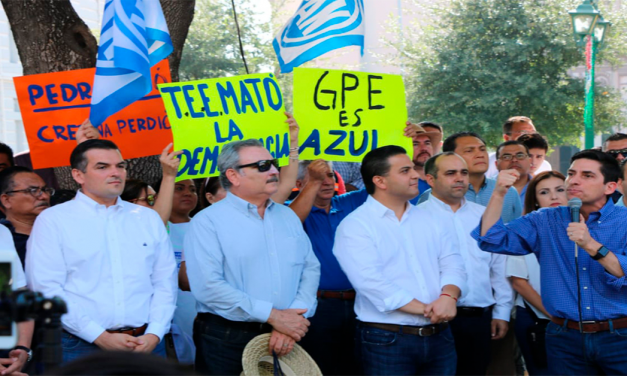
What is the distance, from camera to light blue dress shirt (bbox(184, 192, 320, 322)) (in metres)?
Result: 4.86

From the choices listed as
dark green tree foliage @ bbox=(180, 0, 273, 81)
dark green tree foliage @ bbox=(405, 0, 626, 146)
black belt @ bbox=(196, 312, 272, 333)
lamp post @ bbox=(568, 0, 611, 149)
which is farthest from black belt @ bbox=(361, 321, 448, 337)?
dark green tree foliage @ bbox=(180, 0, 273, 81)

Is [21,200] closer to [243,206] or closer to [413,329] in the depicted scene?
[243,206]

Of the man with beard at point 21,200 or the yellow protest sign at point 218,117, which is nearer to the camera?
the man with beard at point 21,200

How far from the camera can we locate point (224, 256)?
197 inches

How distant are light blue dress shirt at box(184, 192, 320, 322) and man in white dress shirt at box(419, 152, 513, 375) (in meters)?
1.07

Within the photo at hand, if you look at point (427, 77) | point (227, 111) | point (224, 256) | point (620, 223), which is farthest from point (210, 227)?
point (427, 77)

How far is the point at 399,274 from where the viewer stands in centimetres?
515

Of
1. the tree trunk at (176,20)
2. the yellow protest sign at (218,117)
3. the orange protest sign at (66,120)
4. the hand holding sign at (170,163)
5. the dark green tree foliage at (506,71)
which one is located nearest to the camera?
the hand holding sign at (170,163)

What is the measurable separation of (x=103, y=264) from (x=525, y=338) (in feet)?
9.89

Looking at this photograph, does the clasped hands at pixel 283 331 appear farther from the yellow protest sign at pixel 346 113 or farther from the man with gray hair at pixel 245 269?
the yellow protest sign at pixel 346 113

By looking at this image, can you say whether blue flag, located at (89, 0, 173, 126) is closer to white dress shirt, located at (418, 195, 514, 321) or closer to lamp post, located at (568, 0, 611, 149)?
white dress shirt, located at (418, 195, 514, 321)

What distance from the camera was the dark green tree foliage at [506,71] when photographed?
780 inches

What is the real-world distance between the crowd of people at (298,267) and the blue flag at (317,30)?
141cm

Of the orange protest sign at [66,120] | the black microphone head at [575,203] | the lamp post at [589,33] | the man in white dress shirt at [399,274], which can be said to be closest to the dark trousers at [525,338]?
the man in white dress shirt at [399,274]
